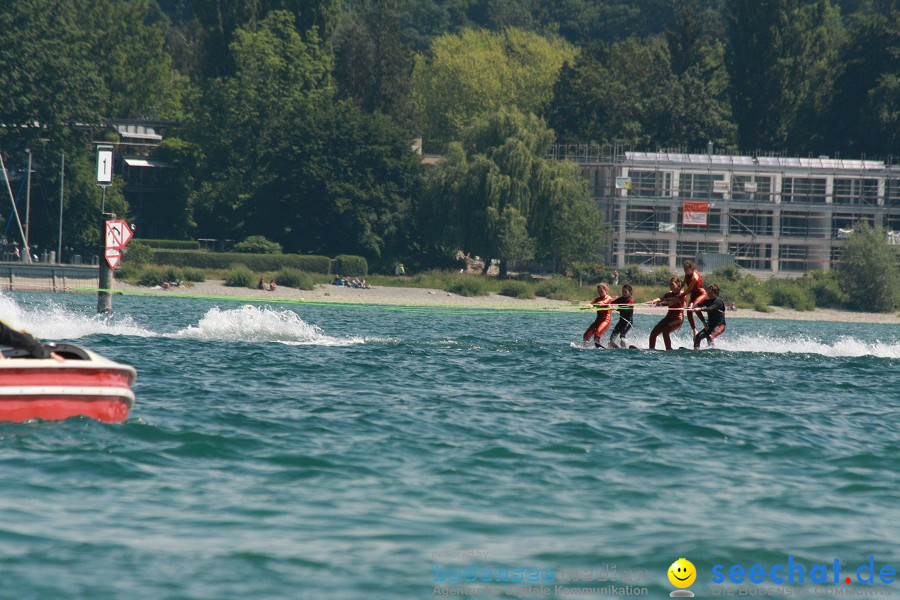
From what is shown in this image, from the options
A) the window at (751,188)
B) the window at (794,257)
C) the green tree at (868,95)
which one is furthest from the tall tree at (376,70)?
the green tree at (868,95)

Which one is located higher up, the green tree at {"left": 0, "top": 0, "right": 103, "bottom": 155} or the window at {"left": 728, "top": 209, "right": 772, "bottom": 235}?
the green tree at {"left": 0, "top": 0, "right": 103, "bottom": 155}

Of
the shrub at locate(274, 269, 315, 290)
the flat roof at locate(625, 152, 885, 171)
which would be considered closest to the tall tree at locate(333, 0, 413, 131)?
the flat roof at locate(625, 152, 885, 171)

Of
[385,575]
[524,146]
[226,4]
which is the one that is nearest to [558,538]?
[385,575]

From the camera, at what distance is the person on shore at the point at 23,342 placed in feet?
47.4

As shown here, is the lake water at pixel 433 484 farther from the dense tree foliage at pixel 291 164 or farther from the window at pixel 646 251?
the window at pixel 646 251

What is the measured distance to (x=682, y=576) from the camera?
1050cm

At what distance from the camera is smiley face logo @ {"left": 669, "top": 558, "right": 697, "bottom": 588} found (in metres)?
10.4

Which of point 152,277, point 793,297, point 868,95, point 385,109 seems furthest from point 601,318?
point 385,109

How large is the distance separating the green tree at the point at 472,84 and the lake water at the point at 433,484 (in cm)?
8919

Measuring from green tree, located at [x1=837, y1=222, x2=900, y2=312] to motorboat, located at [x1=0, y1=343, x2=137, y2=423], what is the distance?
67741mm

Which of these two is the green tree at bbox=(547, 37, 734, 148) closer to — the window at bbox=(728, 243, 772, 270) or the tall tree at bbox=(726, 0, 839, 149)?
the tall tree at bbox=(726, 0, 839, 149)

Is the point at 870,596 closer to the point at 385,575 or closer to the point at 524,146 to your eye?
the point at 385,575

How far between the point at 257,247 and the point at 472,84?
38.5 meters

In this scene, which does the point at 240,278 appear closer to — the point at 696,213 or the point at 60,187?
the point at 60,187
